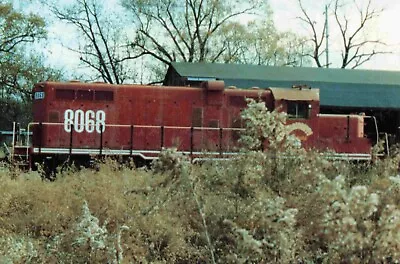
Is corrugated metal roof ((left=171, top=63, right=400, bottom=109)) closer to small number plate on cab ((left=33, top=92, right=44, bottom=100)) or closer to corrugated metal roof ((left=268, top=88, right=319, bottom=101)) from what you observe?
corrugated metal roof ((left=268, top=88, right=319, bottom=101))

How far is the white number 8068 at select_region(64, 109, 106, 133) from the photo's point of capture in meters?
15.6

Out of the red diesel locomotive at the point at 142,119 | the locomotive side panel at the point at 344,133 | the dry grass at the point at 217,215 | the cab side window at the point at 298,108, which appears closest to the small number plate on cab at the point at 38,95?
the red diesel locomotive at the point at 142,119

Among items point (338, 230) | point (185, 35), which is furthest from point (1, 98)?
point (338, 230)

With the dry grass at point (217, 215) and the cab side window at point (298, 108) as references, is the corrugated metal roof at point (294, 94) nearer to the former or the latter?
the cab side window at point (298, 108)

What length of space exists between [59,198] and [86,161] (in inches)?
240

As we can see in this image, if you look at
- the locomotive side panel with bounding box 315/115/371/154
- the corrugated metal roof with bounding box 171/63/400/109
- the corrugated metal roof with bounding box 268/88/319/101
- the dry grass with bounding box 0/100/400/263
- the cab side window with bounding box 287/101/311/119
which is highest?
the corrugated metal roof with bounding box 171/63/400/109

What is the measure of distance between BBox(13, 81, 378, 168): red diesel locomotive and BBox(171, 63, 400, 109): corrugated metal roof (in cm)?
1104

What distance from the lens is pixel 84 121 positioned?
51.3ft

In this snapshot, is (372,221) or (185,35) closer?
(372,221)

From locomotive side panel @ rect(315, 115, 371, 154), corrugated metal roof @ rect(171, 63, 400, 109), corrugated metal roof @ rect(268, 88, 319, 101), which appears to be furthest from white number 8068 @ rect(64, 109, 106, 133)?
→ corrugated metal roof @ rect(171, 63, 400, 109)

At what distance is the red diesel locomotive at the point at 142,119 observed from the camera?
15344 millimetres

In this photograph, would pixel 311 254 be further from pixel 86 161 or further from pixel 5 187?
pixel 86 161

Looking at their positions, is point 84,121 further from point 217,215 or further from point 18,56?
point 18,56

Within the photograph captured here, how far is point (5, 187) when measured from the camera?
939 centimetres
